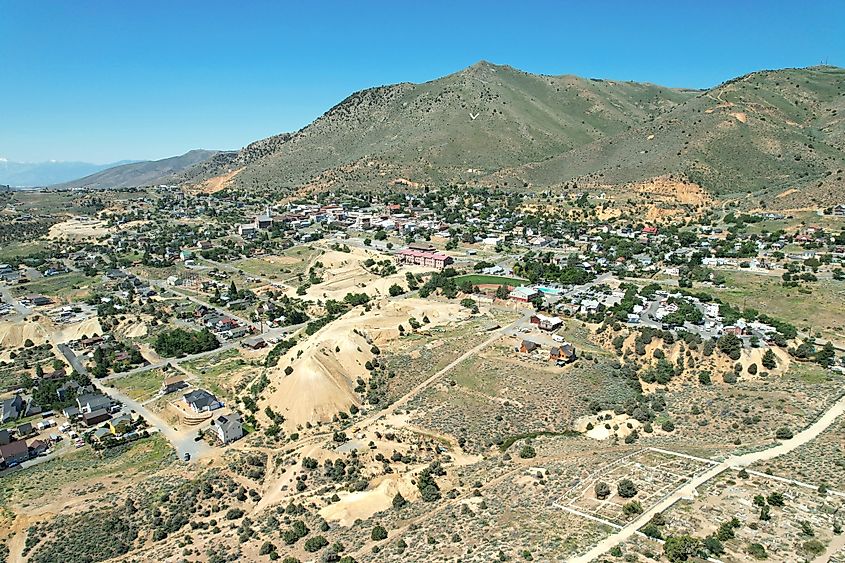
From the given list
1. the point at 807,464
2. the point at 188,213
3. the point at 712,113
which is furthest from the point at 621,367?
the point at 188,213

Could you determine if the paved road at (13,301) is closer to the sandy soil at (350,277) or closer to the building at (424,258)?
the sandy soil at (350,277)

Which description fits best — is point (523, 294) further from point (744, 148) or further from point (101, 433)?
point (744, 148)

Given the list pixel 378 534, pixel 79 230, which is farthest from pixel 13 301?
pixel 378 534

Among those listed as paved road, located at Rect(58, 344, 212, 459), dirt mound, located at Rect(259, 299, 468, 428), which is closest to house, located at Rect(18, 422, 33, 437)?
paved road, located at Rect(58, 344, 212, 459)

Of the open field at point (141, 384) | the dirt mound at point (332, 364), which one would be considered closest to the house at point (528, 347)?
the dirt mound at point (332, 364)

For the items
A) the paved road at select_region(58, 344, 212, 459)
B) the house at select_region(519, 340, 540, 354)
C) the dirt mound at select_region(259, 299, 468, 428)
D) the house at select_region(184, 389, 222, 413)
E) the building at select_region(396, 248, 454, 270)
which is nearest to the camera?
the paved road at select_region(58, 344, 212, 459)

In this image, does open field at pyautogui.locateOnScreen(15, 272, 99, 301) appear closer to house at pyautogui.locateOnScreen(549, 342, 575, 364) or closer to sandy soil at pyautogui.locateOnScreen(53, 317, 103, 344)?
sandy soil at pyautogui.locateOnScreen(53, 317, 103, 344)

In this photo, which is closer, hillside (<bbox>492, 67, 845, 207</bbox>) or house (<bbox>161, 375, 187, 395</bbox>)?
house (<bbox>161, 375, 187, 395</bbox>)
